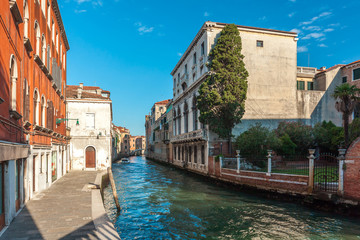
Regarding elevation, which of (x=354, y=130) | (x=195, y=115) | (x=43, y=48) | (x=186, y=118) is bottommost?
(x=354, y=130)

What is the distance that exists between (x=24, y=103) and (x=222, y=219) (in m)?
8.51

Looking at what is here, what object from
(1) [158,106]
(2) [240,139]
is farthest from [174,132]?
(1) [158,106]

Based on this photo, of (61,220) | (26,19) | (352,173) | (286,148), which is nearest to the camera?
(61,220)

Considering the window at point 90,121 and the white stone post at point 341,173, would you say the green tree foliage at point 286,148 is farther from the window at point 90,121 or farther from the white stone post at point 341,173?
the window at point 90,121

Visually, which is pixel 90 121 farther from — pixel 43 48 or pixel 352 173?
pixel 352 173

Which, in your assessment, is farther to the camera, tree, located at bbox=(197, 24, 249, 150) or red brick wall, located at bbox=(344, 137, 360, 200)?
tree, located at bbox=(197, 24, 249, 150)

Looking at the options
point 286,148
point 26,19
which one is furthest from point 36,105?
point 286,148

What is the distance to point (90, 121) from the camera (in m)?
23.2

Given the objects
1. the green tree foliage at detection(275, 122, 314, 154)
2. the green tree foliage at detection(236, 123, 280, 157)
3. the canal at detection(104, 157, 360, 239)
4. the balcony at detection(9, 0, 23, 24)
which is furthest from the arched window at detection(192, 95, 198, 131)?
the balcony at detection(9, 0, 23, 24)

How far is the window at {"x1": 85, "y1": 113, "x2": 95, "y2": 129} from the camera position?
23069 millimetres

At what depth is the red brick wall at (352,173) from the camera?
10.1 meters

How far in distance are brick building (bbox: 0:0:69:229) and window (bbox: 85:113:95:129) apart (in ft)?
24.0

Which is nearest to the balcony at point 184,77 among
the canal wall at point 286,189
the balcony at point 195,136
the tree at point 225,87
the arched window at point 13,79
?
the balcony at point 195,136

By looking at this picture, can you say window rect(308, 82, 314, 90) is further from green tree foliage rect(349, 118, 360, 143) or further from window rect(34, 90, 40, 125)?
window rect(34, 90, 40, 125)
